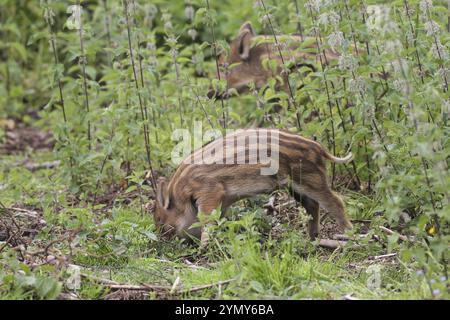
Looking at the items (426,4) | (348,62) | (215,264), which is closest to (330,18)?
(348,62)

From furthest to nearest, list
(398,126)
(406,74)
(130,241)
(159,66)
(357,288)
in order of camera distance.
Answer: (159,66), (130,241), (398,126), (357,288), (406,74)

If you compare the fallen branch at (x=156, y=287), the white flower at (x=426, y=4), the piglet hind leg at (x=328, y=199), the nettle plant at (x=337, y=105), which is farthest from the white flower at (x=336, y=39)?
the fallen branch at (x=156, y=287)

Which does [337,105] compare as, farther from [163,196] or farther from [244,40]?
[244,40]

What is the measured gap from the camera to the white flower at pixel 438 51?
5.88m

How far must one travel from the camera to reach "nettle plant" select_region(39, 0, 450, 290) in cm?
520

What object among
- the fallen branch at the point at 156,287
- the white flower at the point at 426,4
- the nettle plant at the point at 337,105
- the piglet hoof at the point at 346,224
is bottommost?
the piglet hoof at the point at 346,224

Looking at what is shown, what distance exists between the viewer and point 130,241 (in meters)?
6.27

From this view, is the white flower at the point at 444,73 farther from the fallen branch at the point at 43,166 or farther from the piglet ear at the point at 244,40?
the fallen branch at the point at 43,166

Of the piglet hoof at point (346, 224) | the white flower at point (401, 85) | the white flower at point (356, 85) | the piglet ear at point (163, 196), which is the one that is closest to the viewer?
the white flower at point (401, 85)

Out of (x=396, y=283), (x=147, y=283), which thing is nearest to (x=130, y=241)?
(x=147, y=283)

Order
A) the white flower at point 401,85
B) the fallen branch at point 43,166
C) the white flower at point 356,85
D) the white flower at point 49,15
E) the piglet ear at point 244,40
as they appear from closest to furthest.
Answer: the white flower at point 401,85 < the white flower at point 356,85 < the white flower at point 49,15 < the fallen branch at point 43,166 < the piglet ear at point 244,40

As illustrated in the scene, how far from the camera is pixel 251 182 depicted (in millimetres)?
6258
